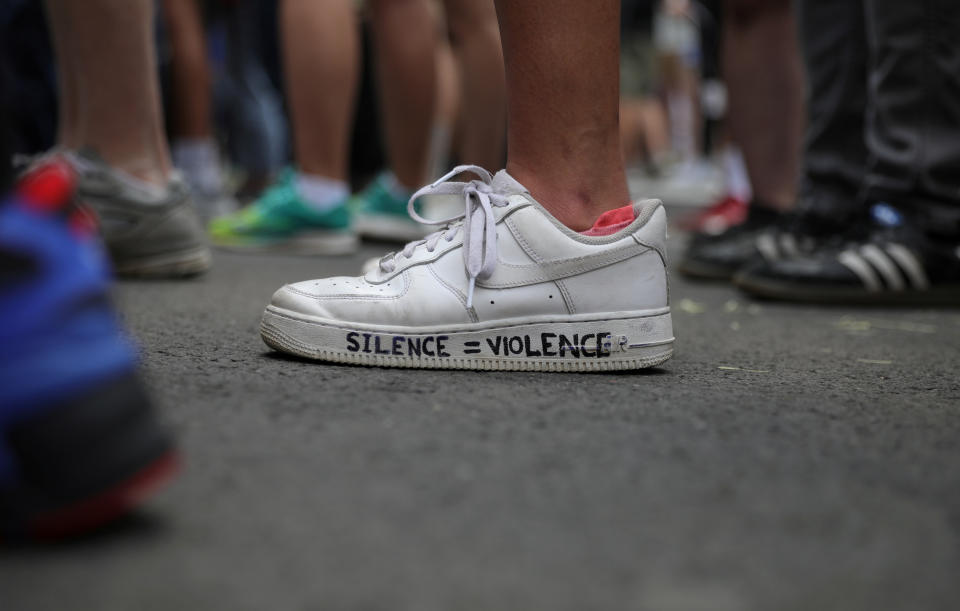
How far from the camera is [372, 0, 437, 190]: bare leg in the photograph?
2.75 meters

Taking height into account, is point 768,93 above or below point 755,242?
above

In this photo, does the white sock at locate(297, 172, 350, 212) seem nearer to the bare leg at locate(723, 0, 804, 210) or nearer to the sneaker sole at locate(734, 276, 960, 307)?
the bare leg at locate(723, 0, 804, 210)

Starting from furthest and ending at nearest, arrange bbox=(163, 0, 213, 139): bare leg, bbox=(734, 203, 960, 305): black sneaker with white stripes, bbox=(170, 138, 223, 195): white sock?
bbox=(170, 138, 223, 195): white sock < bbox=(163, 0, 213, 139): bare leg < bbox=(734, 203, 960, 305): black sneaker with white stripes

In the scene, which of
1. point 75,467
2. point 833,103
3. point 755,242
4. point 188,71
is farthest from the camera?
point 188,71

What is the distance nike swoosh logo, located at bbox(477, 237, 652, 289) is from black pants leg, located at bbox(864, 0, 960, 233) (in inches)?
40.8

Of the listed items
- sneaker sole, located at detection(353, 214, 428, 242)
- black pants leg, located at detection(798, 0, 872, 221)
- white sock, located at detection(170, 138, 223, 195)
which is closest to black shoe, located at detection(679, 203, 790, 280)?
black pants leg, located at detection(798, 0, 872, 221)

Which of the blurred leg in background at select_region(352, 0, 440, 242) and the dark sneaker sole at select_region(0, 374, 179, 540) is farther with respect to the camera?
the blurred leg in background at select_region(352, 0, 440, 242)

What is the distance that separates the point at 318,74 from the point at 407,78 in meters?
0.32

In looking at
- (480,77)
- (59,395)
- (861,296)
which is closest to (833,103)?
(861,296)

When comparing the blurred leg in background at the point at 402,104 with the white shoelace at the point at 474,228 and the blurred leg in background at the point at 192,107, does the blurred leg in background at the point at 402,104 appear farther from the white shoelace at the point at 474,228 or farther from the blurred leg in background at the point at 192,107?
the white shoelace at the point at 474,228

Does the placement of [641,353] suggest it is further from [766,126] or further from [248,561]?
[766,126]

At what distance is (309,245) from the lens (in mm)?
2604

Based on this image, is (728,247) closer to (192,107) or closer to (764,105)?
(764,105)

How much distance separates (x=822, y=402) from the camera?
102cm
